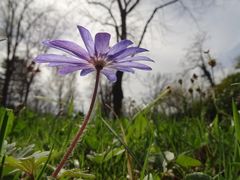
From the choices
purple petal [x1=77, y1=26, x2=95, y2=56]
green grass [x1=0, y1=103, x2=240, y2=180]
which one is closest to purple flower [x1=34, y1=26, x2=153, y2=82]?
purple petal [x1=77, y1=26, x2=95, y2=56]

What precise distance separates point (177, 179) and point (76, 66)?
71 centimetres

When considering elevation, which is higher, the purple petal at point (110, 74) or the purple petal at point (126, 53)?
the purple petal at point (126, 53)

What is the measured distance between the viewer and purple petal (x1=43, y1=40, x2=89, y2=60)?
0.61 metres

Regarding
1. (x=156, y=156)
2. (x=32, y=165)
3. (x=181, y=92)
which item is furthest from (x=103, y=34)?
(x=181, y=92)

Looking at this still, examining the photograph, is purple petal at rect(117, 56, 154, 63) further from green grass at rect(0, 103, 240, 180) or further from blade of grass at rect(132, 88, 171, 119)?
blade of grass at rect(132, 88, 171, 119)

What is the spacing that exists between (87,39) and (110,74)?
10 centimetres

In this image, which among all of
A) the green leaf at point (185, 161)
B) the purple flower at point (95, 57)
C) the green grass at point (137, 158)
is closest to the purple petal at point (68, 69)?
the purple flower at point (95, 57)

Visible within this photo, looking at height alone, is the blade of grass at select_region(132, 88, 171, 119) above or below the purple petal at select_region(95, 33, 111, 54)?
below

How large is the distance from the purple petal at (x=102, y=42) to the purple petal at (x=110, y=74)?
0.06 metres

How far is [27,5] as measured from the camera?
121ft

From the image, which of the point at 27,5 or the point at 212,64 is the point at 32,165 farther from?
the point at 27,5

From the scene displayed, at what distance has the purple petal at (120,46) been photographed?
0.66 metres

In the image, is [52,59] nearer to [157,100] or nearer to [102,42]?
[102,42]

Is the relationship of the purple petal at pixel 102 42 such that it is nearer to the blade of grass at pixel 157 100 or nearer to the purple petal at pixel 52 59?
the purple petal at pixel 52 59
